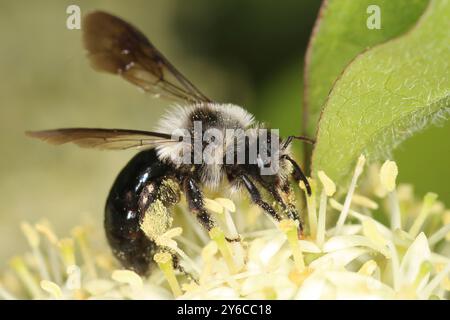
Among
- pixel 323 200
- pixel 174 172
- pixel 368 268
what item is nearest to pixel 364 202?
pixel 323 200

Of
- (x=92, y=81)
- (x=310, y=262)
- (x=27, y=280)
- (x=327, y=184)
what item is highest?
(x=92, y=81)

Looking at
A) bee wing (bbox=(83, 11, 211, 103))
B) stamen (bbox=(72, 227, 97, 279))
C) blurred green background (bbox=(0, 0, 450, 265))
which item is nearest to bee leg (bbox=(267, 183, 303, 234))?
bee wing (bbox=(83, 11, 211, 103))

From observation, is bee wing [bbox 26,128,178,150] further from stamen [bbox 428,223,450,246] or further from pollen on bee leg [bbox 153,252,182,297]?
stamen [bbox 428,223,450,246]

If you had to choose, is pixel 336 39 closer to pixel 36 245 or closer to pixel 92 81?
pixel 36 245

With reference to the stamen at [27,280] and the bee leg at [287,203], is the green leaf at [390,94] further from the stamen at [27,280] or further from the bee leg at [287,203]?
the stamen at [27,280]

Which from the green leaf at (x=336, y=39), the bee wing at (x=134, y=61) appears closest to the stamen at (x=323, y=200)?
the green leaf at (x=336, y=39)

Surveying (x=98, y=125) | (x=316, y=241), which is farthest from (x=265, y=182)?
(x=98, y=125)

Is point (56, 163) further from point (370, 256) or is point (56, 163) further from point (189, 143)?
point (370, 256)

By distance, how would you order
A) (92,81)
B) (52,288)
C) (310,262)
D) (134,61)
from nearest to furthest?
(310,262)
(52,288)
(134,61)
(92,81)
